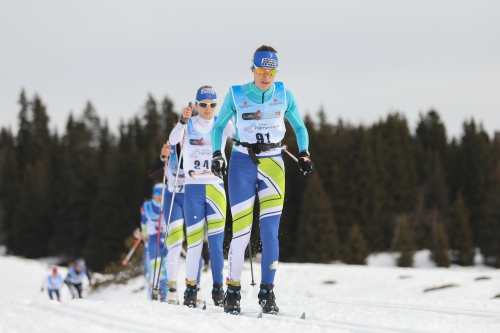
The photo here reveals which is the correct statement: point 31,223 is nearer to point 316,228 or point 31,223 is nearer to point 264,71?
point 316,228

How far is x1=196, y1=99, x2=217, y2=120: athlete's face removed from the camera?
957cm

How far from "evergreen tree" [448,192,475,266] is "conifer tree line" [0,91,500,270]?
10 centimetres

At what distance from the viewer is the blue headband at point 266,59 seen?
24.3 feet

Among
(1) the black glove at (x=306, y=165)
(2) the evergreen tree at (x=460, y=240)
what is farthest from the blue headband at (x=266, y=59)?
(2) the evergreen tree at (x=460, y=240)

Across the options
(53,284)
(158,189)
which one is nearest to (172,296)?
(158,189)

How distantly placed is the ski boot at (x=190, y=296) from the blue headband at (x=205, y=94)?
2.51 m

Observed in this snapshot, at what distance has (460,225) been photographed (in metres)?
57.6

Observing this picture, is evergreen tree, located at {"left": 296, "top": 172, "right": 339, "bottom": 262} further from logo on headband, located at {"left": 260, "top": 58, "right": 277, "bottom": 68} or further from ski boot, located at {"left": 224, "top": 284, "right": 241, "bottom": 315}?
logo on headband, located at {"left": 260, "top": 58, "right": 277, "bottom": 68}

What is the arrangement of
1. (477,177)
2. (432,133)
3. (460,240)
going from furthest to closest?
1. (432,133)
2. (477,177)
3. (460,240)

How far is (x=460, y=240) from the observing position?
187 ft

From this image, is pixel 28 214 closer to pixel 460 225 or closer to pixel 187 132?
pixel 460 225

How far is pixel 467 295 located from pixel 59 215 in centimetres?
6728

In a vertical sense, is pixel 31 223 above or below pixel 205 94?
below

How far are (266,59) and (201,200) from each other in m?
2.47
